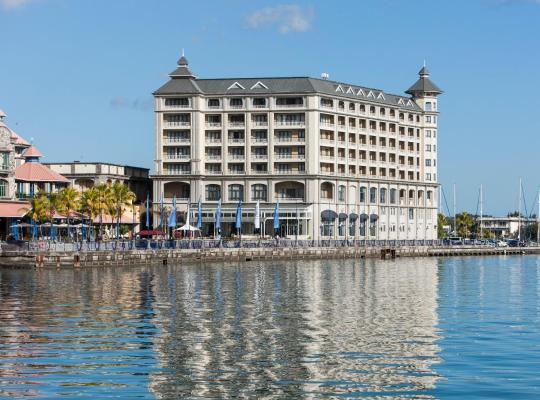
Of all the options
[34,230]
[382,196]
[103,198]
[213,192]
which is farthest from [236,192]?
[34,230]

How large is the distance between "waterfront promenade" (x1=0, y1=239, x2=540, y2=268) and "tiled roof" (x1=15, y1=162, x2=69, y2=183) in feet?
71.0

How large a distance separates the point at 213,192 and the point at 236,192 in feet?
14.0

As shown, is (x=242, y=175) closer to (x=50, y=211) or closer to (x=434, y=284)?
(x=50, y=211)

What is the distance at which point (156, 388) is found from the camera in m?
34.1

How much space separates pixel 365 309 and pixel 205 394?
30.7 meters

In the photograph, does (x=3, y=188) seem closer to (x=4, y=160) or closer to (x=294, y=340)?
(x=4, y=160)

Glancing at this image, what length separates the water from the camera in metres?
34.7

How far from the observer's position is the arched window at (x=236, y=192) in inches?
6959

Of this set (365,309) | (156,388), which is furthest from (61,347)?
(365,309)

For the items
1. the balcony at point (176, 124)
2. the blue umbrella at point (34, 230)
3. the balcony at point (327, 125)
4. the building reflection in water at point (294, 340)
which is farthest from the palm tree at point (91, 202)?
the building reflection in water at point (294, 340)

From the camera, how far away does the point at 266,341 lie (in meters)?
45.4

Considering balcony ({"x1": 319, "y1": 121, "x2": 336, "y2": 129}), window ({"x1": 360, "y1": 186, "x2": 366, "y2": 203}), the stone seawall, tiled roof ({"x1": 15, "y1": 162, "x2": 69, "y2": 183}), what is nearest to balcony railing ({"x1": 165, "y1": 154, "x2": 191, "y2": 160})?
balcony ({"x1": 319, "y1": 121, "x2": 336, "y2": 129})

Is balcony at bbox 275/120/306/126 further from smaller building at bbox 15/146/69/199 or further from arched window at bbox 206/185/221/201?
smaller building at bbox 15/146/69/199

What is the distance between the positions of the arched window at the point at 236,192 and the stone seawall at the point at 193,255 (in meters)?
26.8
